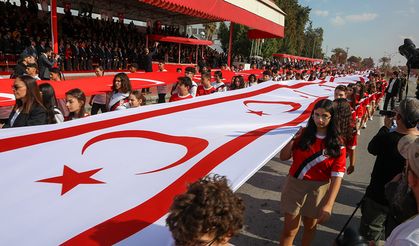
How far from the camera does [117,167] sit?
2176mm

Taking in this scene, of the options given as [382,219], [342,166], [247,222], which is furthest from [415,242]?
[247,222]

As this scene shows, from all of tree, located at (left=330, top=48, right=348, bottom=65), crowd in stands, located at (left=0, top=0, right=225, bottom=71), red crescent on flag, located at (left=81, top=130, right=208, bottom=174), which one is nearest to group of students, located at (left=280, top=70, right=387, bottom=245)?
red crescent on flag, located at (left=81, top=130, right=208, bottom=174)

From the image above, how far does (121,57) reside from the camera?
18859 millimetres

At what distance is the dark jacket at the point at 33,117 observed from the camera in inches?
125

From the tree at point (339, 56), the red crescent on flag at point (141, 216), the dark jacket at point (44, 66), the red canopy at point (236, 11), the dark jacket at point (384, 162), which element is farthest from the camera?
the tree at point (339, 56)

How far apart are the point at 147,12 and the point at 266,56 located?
2755 cm

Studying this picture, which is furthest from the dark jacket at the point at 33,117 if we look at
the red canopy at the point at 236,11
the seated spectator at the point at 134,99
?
the red canopy at the point at 236,11

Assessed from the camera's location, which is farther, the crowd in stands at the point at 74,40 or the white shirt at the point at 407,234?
the crowd in stands at the point at 74,40

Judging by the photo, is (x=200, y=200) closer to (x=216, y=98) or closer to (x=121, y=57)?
(x=216, y=98)

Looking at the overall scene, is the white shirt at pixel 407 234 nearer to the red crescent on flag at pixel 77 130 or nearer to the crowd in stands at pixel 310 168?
the crowd in stands at pixel 310 168

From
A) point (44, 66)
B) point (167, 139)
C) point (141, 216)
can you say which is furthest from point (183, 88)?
point (44, 66)

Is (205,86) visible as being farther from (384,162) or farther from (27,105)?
(384,162)

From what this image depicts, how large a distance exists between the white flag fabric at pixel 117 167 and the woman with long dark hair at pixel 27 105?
1.86 feet

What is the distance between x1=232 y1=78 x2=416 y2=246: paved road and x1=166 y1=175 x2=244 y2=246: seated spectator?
169 cm
